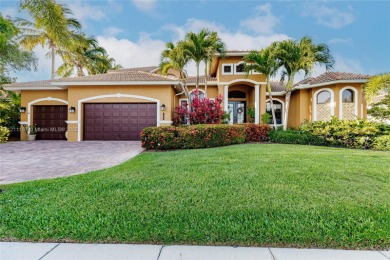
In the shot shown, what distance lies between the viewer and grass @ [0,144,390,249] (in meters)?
2.92

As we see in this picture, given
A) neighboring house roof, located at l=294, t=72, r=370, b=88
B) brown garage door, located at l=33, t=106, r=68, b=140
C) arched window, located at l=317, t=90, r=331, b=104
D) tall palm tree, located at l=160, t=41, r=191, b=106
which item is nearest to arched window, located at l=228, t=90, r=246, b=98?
neighboring house roof, located at l=294, t=72, r=370, b=88

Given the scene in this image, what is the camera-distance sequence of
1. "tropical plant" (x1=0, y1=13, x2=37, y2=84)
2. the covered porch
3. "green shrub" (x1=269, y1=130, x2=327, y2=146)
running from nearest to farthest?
1. "tropical plant" (x1=0, y1=13, x2=37, y2=84)
2. "green shrub" (x1=269, y1=130, x2=327, y2=146)
3. the covered porch

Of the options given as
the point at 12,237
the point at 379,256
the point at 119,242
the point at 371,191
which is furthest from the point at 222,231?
the point at 371,191

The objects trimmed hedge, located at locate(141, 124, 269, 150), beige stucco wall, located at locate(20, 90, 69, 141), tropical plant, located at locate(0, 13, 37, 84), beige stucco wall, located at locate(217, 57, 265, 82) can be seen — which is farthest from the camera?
beige stucco wall, located at locate(217, 57, 265, 82)

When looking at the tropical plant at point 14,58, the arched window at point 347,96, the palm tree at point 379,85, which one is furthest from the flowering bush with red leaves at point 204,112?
the tropical plant at point 14,58

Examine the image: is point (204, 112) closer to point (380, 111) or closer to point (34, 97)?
point (380, 111)

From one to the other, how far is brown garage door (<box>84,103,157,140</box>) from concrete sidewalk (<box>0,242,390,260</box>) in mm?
12542

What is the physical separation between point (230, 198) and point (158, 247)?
1.52 m

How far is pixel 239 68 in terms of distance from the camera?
17594 millimetres

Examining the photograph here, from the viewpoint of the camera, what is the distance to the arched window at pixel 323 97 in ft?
52.6

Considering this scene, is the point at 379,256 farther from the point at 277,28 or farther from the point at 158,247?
the point at 277,28

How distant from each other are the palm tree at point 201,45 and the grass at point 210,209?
36.8 ft

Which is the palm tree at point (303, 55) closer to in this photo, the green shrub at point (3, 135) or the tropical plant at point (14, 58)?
the tropical plant at point (14, 58)

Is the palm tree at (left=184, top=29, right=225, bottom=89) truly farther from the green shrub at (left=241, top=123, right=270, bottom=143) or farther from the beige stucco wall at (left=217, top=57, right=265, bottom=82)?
the green shrub at (left=241, top=123, right=270, bottom=143)
